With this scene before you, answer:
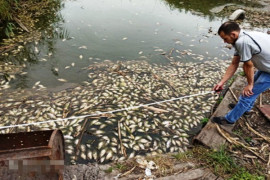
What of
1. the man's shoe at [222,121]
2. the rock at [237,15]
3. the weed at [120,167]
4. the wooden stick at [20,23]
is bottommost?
the weed at [120,167]

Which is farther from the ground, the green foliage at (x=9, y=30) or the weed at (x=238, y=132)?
the green foliage at (x=9, y=30)

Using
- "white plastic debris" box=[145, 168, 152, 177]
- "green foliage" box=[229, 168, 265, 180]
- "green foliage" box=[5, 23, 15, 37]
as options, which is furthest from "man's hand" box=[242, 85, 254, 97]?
"green foliage" box=[5, 23, 15, 37]

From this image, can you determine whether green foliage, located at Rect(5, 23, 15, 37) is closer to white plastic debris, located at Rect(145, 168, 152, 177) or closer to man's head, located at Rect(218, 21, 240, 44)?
white plastic debris, located at Rect(145, 168, 152, 177)

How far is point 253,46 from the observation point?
3045mm

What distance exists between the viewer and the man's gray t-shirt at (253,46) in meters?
3.03

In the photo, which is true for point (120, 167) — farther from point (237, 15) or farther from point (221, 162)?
point (237, 15)

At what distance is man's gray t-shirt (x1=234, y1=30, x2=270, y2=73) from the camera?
303cm

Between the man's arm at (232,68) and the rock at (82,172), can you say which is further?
the man's arm at (232,68)

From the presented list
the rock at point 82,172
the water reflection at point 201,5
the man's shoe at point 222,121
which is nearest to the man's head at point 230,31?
the man's shoe at point 222,121

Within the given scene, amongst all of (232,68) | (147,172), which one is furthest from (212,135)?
(147,172)

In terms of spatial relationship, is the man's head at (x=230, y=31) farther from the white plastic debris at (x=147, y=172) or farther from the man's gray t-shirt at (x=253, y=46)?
the white plastic debris at (x=147, y=172)

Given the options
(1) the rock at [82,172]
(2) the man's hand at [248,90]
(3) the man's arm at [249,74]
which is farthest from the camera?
(2) the man's hand at [248,90]

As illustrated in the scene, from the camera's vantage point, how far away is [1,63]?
554 cm

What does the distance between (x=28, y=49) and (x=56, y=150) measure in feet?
15.3
